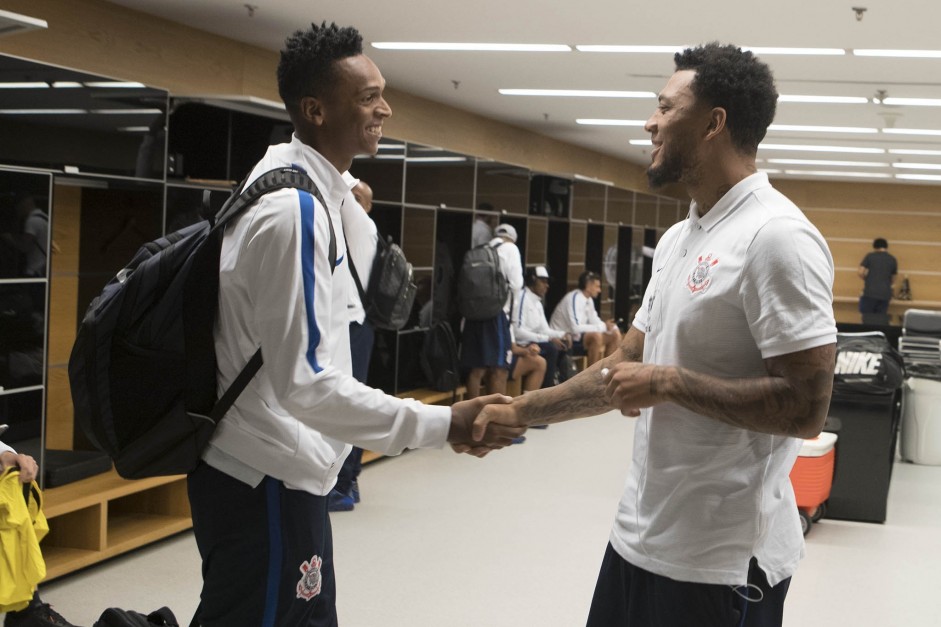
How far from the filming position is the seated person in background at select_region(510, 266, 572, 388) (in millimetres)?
9047

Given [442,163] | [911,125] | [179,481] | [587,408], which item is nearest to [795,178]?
[911,125]

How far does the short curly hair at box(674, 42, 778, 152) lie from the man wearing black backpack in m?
0.73

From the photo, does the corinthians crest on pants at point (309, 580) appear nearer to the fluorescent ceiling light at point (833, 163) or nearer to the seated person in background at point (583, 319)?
the seated person in background at point (583, 319)

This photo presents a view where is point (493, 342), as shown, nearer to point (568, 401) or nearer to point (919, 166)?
point (568, 401)

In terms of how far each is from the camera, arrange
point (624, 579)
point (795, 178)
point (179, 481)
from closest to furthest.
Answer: point (624, 579) → point (179, 481) → point (795, 178)

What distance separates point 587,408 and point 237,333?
0.84 metres

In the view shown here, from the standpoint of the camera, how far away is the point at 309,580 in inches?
72.9

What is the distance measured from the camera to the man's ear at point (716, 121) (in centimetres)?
191

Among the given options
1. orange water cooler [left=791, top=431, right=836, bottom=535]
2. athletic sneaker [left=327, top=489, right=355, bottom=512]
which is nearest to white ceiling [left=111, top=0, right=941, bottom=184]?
orange water cooler [left=791, top=431, right=836, bottom=535]

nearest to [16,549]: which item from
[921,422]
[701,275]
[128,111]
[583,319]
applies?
[128,111]

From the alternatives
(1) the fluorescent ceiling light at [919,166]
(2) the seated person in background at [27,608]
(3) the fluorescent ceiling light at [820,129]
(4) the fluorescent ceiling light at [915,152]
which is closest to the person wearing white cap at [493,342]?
(3) the fluorescent ceiling light at [820,129]

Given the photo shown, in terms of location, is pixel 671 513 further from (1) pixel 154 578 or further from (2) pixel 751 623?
(1) pixel 154 578

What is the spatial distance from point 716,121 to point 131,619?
2437 millimetres

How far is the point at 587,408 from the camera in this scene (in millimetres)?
2215
